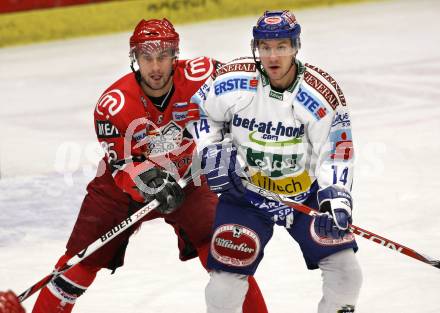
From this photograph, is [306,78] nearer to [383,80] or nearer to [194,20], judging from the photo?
[383,80]

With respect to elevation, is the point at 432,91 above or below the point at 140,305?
below

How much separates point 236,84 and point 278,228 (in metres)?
1.97

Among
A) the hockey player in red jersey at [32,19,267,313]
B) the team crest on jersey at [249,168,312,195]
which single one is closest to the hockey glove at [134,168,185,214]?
the hockey player in red jersey at [32,19,267,313]

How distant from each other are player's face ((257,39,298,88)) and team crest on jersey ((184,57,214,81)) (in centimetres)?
59

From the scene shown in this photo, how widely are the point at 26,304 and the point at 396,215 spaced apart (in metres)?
2.08

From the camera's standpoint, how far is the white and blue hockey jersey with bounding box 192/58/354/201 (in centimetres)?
399

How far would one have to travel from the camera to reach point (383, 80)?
880 cm

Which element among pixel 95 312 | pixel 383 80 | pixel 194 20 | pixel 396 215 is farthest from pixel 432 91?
pixel 95 312

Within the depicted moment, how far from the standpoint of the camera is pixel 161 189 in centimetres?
422

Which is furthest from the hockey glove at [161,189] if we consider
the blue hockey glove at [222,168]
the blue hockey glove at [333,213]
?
the blue hockey glove at [333,213]

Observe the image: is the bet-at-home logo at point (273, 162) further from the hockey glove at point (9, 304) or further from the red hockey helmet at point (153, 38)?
the hockey glove at point (9, 304)

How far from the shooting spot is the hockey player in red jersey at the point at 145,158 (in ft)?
14.3

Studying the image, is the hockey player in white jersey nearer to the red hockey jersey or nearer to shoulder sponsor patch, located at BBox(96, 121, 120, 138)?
the red hockey jersey

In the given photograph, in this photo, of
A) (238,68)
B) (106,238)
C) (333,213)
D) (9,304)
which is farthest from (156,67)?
(9,304)
